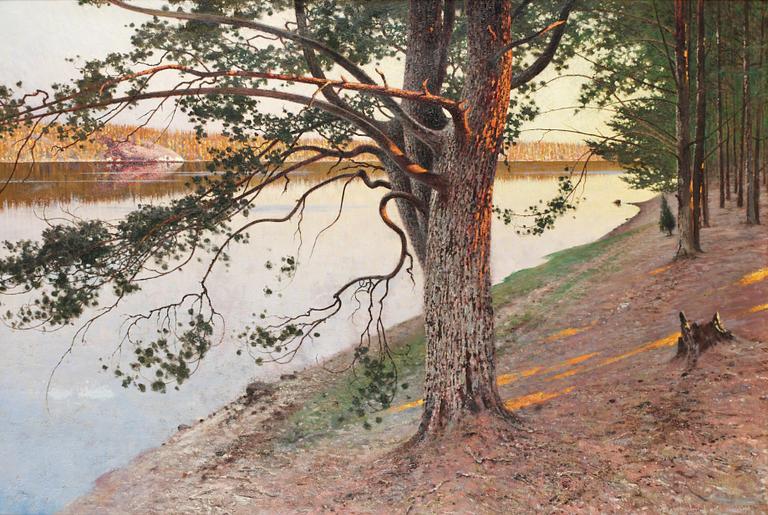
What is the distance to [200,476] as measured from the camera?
8375 mm

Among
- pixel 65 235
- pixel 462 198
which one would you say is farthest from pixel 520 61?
pixel 65 235

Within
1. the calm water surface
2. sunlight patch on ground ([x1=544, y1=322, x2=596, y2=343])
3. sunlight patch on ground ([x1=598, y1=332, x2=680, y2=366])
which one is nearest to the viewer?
sunlight patch on ground ([x1=598, y1=332, x2=680, y2=366])

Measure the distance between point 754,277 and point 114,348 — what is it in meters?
9.52

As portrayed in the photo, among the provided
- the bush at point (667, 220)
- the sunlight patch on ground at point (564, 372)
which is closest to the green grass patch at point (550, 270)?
the bush at point (667, 220)

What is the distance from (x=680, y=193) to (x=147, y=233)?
9.00m

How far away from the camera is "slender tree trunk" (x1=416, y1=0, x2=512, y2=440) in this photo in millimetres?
6082

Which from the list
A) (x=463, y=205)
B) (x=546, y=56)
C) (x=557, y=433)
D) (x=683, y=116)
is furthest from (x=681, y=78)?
(x=557, y=433)

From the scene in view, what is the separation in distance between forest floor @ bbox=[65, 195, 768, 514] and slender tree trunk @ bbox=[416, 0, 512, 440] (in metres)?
0.41

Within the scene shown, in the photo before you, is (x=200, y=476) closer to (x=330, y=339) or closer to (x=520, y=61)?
Result: (x=330, y=339)

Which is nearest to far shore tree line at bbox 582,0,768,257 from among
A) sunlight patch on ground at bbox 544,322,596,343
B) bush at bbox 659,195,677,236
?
bush at bbox 659,195,677,236

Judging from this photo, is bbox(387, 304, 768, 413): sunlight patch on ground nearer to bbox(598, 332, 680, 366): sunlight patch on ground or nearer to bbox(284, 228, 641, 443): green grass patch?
bbox(598, 332, 680, 366): sunlight patch on ground

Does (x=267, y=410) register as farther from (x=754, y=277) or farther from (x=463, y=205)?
(x=754, y=277)

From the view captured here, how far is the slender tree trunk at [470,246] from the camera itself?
6.08 m

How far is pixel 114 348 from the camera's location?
427 inches
